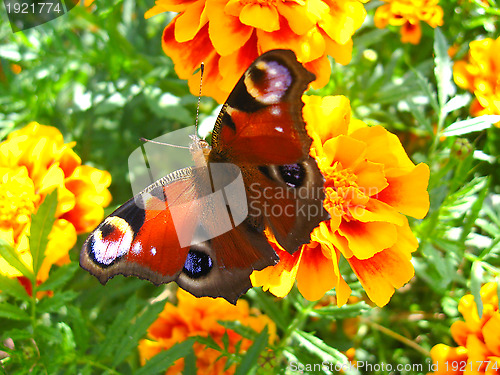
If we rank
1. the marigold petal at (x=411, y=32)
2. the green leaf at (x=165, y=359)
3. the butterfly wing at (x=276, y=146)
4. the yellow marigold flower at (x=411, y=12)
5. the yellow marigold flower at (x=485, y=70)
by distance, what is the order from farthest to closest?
the marigold petal at (x=411, y=32) < the yellow marigold flower at (x=411, y=12) < the yellow marigold flower at (x=485, y=70) < the green leaf at (x=165, y=359) < the butterfly wing at (x=276, y=146)

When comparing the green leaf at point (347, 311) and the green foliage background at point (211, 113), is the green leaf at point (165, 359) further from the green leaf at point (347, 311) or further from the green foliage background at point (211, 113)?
the green leaf at point (347, 311)

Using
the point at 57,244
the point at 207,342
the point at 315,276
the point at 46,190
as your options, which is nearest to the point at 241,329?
the point at 207,342

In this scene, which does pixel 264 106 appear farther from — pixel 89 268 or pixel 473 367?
pixel 473 367

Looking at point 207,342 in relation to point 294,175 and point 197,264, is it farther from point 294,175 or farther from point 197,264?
point 294,175

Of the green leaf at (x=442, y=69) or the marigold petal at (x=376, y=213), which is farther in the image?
the green leaf at (x=442, y=69)

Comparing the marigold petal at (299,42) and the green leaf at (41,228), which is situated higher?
the marigold petal at (299,42)

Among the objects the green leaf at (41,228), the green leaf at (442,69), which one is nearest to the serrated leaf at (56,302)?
the green leaf at (41,228)

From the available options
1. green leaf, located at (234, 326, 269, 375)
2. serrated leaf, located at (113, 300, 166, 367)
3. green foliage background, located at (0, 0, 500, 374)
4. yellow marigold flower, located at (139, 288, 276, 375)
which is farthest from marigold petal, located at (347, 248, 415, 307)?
serrated leaf, located at (113, 300, 166, 367)

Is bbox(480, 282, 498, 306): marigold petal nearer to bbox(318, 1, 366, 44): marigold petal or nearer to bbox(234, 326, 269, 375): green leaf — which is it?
bbox(234, 326, 269, 375): green leaf
